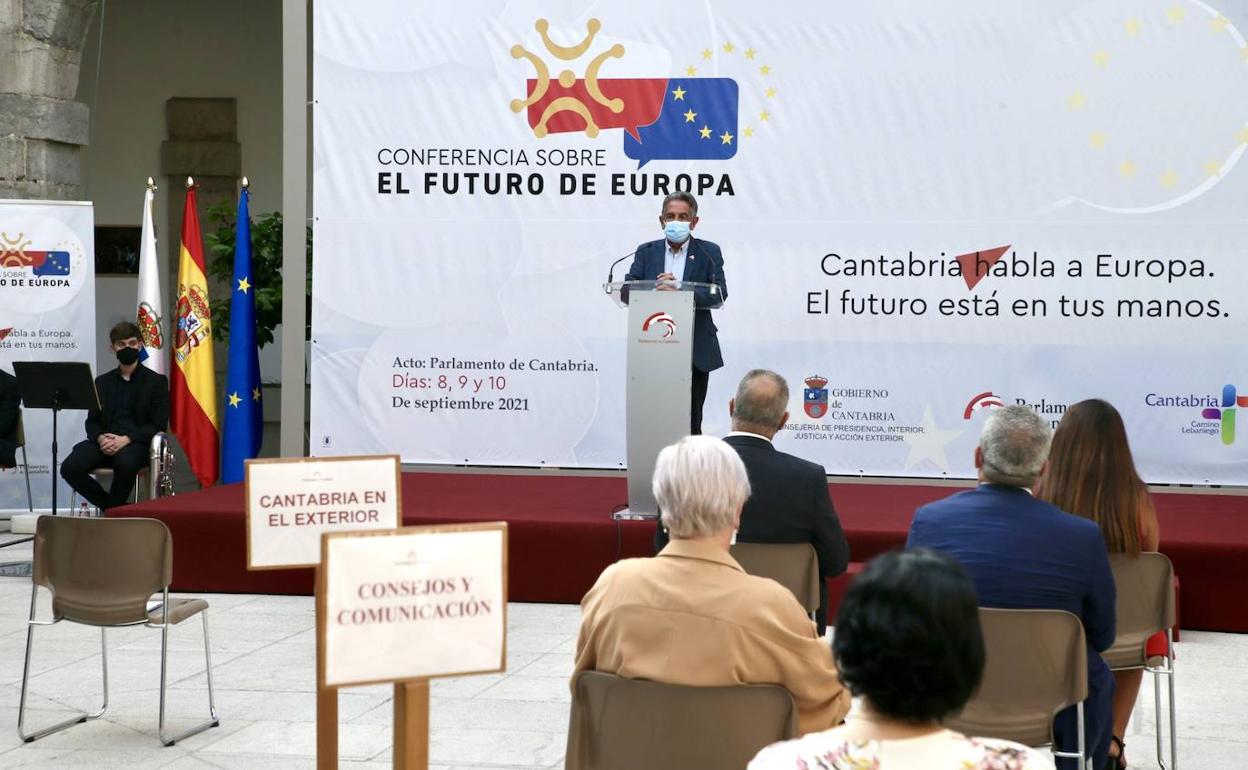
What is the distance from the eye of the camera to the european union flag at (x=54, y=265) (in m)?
8.33

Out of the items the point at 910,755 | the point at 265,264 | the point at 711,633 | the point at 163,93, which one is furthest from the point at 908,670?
the point at 163,93

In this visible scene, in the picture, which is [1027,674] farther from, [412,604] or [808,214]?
[808,214]

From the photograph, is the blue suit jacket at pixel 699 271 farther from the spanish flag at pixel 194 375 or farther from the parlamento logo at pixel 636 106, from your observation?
the spanish flag at pixel 194 375

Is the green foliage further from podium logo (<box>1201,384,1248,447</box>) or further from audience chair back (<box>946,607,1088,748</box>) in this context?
audience chair back (<box>946,607,1088,748</box>)

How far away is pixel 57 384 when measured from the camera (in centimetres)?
736

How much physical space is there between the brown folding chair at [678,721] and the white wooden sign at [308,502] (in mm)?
754

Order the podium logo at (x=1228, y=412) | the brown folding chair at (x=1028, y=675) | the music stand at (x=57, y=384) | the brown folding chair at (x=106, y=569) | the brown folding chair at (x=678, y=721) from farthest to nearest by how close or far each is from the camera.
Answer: the music stand at (x=57, y=384) → the podium logo at (x=1228, y=412) → the brown folding chair at (x=106, y=569) → the brown folding chair at (x=1028, y=675) → the brown folding chair at (x=678, y=721)

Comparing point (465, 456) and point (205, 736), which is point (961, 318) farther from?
point (205, 736)

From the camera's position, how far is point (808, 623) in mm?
2486

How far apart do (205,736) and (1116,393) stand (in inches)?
186

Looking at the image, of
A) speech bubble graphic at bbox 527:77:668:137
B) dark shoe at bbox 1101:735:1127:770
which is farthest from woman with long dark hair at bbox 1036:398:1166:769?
speech bubble graphic at bbox 527:77:668:137

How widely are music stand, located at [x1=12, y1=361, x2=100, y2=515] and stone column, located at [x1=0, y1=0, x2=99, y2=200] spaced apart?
213 cm

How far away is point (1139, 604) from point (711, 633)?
68.4 inches

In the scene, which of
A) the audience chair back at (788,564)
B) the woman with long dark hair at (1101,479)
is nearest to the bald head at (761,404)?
the audience chair back at (788,564)
